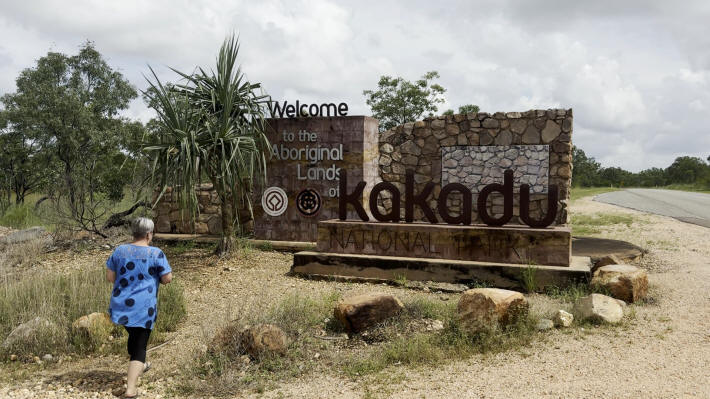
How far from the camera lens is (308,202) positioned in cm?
998

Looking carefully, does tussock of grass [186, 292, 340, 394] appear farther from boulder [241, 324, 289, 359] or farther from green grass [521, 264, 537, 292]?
green grass [521, 264, 537, 292]

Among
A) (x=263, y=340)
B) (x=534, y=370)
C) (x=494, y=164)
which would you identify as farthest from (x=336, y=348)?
(x=494, y=164)

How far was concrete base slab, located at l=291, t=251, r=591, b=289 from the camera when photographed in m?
6.74

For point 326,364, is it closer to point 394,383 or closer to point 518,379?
point 394,383

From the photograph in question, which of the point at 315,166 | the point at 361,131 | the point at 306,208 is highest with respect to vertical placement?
the point at 361,131

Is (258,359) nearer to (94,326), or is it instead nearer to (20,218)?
(94,326)

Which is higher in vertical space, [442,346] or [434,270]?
[434,270]

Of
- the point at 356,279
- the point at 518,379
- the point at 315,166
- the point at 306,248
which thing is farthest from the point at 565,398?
the point at 315,166

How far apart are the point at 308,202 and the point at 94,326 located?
5181 mm

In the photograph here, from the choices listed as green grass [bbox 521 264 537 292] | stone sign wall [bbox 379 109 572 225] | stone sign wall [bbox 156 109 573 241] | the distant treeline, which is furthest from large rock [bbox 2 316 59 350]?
the distant treeline

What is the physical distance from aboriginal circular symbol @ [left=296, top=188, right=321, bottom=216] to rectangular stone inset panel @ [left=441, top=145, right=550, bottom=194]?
3.03m

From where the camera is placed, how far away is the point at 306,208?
32.7 feet

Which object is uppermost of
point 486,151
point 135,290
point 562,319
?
point 486,151

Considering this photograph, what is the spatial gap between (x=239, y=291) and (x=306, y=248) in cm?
247
